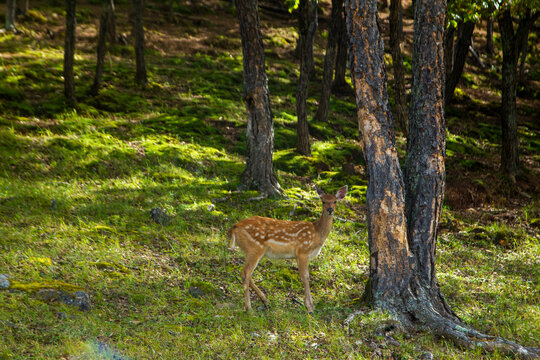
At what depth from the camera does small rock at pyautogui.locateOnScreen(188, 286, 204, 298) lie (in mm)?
8047

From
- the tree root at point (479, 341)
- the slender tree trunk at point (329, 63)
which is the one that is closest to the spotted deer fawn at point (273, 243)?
the tree root at point (479, 341)

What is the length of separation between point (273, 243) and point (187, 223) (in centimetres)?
371

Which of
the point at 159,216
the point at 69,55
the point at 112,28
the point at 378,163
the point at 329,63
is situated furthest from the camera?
the point at 112,28

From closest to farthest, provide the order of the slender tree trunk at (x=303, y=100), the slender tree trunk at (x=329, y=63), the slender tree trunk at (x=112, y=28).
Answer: the slender tree trunk at (x=303, y=100) → the slender tree trunk at (x=329, y=63) → the slender tree trunk at (x=112, y=28)

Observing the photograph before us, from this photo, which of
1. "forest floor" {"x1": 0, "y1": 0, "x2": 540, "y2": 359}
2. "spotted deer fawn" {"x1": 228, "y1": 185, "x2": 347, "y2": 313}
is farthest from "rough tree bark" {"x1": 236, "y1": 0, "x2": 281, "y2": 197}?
"spotted deer fawn" {"x1": 228, "y1": 185, "x2": 347, "y2": 313}

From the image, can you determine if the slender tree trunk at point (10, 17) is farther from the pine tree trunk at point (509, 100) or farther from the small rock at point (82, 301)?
the pine tree trunk at point (509, 100)

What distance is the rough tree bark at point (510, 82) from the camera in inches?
719

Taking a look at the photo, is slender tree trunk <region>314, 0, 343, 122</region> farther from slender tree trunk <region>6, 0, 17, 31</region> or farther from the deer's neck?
slender tree trunk <region>6, 0, 17, 31</region>

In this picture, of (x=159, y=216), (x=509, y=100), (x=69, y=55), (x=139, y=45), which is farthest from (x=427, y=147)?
(x=139, y=45)

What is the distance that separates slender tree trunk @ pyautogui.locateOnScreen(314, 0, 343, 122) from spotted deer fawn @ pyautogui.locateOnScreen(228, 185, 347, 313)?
1379cm

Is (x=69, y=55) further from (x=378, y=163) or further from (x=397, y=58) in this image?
(x=378, y=163)

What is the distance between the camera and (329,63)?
21.0m

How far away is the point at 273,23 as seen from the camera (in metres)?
38.1

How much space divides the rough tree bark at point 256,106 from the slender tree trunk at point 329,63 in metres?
8.13
